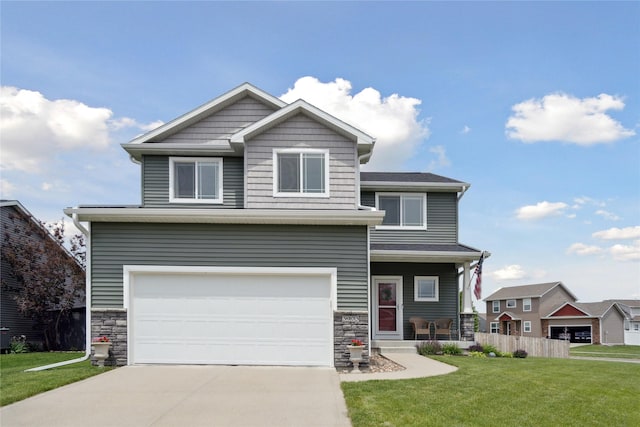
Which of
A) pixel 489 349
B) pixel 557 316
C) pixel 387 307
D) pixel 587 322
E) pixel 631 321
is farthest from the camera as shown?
pixel 631 321

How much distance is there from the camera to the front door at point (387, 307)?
18.0 meters

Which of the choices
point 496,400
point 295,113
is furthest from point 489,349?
point 295,113

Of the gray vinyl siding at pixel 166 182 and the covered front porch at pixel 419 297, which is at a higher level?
the gray vinyl siding at pixel 166 182

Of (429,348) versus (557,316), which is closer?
(429,348)

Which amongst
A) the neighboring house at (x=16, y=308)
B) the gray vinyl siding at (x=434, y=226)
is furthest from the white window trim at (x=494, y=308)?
the neighboring house at (x=16, y=308)

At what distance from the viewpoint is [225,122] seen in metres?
15.8

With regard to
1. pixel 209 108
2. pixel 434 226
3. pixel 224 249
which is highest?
pixel 209 108

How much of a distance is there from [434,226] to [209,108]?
28.9ft

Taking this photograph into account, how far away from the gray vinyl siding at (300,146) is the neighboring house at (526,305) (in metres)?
38.5

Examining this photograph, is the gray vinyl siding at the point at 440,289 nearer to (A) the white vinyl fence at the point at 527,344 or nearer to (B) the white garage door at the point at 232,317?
(A) the white vinyl fence at the point at 527,344

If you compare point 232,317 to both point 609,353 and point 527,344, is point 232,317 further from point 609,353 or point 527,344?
point 609,353

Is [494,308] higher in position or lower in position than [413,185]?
lower

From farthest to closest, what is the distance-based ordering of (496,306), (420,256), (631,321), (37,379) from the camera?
1. (496,306)
2. (631,321)
3. (420,256)
4. (37,379)

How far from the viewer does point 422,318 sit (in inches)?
710
